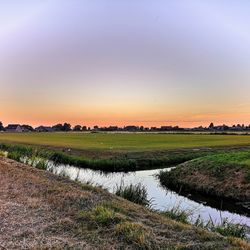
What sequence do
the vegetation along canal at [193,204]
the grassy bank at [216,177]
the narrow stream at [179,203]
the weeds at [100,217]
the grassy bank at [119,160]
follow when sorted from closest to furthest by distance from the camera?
the weeds at [100,217], the narrow stream at [179,203], the vegetation along canal at [193,204], the grassy bank at [216,177], the grassy bank at [119,160]

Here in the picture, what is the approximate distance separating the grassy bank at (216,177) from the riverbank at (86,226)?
13.0m

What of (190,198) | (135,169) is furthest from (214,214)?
(135,169)

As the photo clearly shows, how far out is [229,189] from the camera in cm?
2458

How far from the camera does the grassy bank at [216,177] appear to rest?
24.3 meters

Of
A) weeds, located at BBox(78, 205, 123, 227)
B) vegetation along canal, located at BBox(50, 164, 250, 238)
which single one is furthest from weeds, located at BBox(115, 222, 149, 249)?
vegetation along canal, located at BBox(50, 164, 250, 238)

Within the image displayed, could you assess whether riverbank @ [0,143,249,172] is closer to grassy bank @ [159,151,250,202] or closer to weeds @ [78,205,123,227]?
grassy bank @ [159,151,250,202]

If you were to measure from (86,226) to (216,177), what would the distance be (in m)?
19.6

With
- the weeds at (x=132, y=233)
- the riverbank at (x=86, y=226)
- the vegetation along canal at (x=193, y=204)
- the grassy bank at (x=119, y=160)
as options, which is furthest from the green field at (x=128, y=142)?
the weeds at (x=132, y=233)

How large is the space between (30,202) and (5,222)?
2.09 m

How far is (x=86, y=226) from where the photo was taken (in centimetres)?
920

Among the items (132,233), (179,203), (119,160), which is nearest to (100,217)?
(132,233)

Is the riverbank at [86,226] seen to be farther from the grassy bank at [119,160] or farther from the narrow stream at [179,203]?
the grassy bank at [119,160]

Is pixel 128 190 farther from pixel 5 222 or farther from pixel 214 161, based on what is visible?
pixel 214 161

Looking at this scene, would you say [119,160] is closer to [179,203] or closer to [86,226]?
[179,203]
